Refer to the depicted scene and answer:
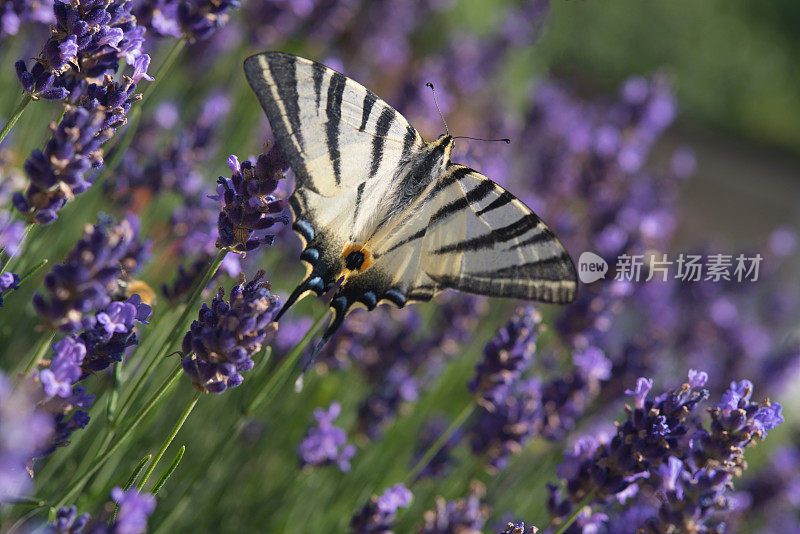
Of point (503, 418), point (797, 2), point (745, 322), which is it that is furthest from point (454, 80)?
point (797, 2)

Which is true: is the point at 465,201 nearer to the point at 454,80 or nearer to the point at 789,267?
the point at 454,80

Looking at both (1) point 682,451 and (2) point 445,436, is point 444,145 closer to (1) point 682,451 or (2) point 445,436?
(2) point 445,436

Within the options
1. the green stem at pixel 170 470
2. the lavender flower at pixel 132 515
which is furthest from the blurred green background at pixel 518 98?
the lavender flower at pixel 132 515

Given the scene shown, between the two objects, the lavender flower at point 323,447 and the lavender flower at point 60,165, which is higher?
the lavender flower at point 60,165

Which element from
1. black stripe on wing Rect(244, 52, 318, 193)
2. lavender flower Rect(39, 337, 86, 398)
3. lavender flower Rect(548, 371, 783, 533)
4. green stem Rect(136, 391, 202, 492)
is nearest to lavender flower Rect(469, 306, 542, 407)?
lavender flower Rect(548, 371, 783, 533)

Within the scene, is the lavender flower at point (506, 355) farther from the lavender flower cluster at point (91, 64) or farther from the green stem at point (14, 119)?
the green stem at point (14, 119)

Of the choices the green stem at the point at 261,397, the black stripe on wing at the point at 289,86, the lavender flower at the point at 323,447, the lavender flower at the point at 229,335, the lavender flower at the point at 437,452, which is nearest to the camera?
the lavender flower at the point at 229,335
